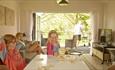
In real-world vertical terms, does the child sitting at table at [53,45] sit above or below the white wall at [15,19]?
below

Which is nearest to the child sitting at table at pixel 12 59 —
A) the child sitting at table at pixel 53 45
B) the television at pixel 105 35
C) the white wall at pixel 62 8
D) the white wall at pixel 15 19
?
the child sitting at table at pixel 53 45

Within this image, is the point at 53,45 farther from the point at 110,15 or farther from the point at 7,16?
the point at 110,15

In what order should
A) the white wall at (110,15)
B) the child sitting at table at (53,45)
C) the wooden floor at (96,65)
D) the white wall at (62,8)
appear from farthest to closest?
1. the white wall at (62,8)
2. the white wall at (110,15)
3. the wooden floor at (96,65)
4. the child sitting at table at (53,45)

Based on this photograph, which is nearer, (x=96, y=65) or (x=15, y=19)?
(x=96, y=65)

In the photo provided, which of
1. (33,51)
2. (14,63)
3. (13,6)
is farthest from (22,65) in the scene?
(13,6)

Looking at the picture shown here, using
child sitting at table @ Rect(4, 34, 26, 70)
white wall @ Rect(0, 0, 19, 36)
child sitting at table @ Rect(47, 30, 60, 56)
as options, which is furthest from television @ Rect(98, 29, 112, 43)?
child sitting at table @ Rect(4, 34, 26, 70)

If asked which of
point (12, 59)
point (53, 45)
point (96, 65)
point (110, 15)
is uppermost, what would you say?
point (110, 15)

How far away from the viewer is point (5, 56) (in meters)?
3.74

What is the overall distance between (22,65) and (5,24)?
149 inches

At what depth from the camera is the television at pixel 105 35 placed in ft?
27.9

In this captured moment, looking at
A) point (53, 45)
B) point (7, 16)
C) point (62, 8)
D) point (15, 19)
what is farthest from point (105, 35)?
point (53, 45)

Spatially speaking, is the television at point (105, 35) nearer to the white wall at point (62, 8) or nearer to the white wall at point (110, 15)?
the white wall at point (110, 15)

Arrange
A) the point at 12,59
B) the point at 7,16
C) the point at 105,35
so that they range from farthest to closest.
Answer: the point at 105,35
the point at 7,16
the point at 12,59

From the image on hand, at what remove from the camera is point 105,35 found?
8.77 metres
